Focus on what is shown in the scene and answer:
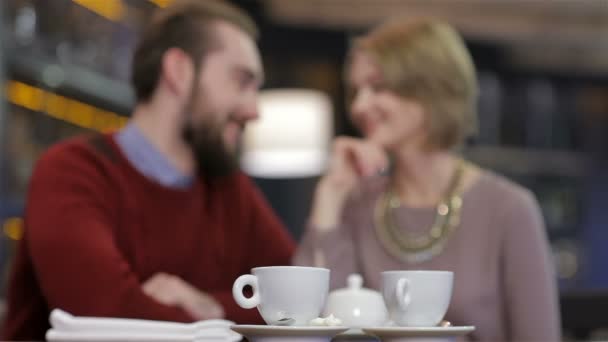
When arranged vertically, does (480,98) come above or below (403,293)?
above

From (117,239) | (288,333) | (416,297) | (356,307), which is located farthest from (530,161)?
(288,333)

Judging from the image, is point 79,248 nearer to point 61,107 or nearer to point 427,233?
point 427,233

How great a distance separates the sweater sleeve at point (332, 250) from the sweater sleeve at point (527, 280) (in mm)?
355

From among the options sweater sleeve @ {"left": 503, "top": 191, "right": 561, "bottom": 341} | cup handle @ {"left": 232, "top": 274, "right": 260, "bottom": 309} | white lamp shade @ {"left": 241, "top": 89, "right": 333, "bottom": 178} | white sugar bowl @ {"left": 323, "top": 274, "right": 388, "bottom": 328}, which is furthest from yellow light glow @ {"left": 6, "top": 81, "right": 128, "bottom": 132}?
cup handle @ {"left": 232, "top": 274, "right": 260, "bottom": 309}

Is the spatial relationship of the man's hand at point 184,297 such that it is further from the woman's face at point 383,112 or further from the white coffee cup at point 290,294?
the white coffee cup at point 290,294

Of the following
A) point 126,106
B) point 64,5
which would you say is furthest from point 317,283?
point 126,106

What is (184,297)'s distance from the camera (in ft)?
5.12

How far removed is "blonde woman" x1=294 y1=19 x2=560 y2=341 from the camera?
1790mm

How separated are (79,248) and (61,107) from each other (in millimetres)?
1895

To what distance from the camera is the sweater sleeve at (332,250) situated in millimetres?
1864

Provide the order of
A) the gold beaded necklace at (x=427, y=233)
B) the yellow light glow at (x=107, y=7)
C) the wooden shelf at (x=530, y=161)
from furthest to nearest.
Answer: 1. the wooden shelf at (x=530, y=161)
2. the yellow light glow at (x=107, y=7)
3. the gold beaded necklace at (x=427, y=233)

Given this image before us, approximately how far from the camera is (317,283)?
32.7 inches

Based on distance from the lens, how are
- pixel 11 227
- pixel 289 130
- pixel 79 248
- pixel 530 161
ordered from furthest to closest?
pixel 530 161 < pixel 289 130 < pixel 11 227 < pixel 79 248

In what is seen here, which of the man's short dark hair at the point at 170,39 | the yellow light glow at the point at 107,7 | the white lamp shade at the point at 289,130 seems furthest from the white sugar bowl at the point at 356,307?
the white lamp shade at the point at 289,130
